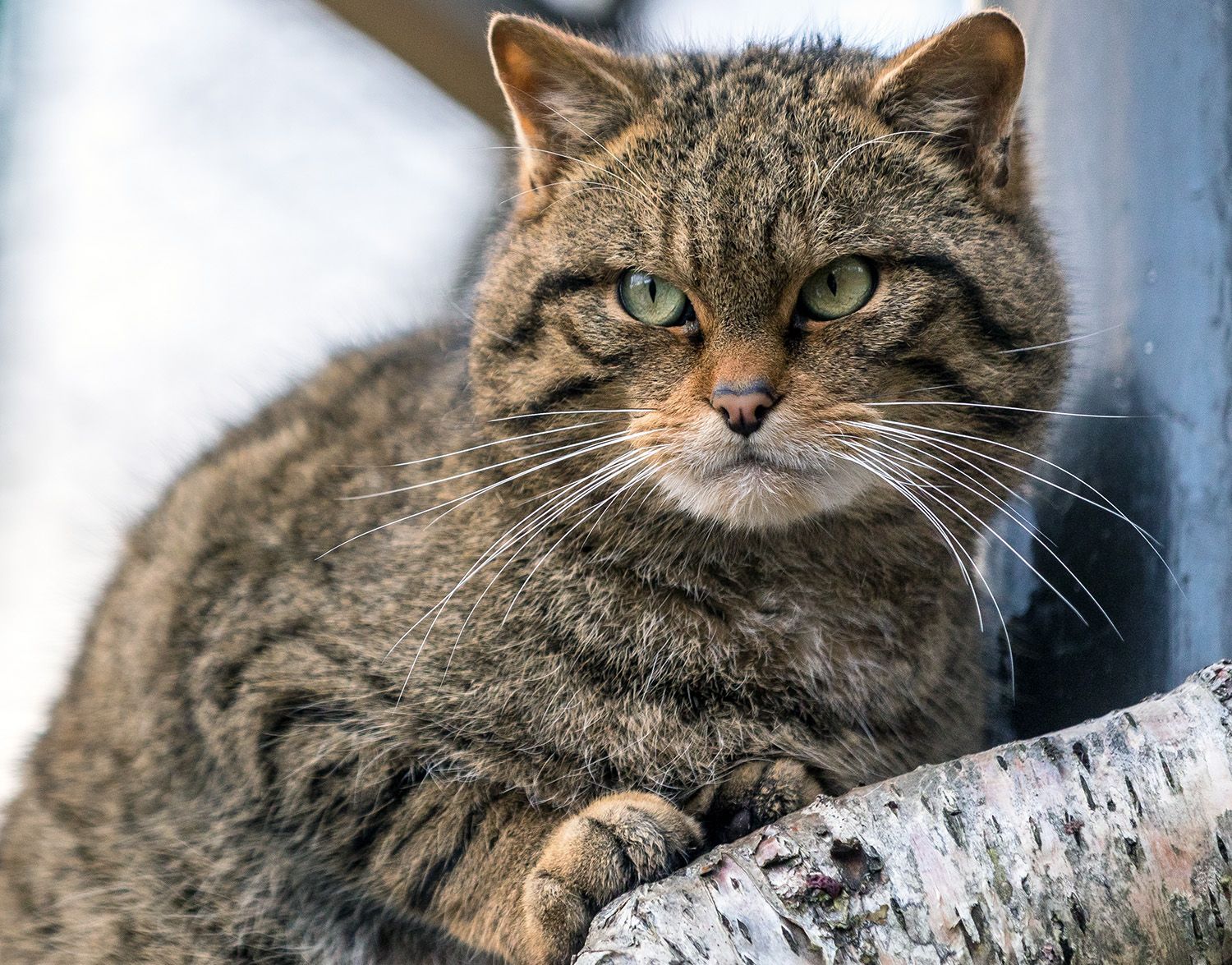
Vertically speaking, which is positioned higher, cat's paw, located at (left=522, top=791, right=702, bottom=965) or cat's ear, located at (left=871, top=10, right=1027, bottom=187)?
cat's ear, located at (left=871, top=10, right=1027, bottom=187)

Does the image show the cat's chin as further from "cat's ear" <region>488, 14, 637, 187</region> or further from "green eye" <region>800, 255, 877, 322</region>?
"cat's ear" <region>488, 14, 637, 187</region>

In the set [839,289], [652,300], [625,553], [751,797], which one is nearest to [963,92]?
[839,289]

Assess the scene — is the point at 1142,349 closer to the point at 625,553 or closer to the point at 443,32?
the point at 625,553

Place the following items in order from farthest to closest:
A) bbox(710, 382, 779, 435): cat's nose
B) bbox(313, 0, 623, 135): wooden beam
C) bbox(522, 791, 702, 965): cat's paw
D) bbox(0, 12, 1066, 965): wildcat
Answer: bbox(313, 0, 623, 135): wooden beam, bbox(0, 12, 1066, 965): wildcat, bbox(710, 382, 779, 435): cat's nose, bbox(522, 791, 702, 965): cat's paw

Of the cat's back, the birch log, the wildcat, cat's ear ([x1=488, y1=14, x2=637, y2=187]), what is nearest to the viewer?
the birch log

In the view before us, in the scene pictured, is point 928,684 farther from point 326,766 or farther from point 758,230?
point 326,766

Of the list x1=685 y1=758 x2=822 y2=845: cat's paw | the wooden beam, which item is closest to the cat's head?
x1=685 y1=758 x2=822 y2=845: cat's paw

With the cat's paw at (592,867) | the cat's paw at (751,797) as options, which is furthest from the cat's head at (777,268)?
the cat's paw at (592,867)

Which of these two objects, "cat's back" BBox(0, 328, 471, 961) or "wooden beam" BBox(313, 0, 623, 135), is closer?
"cat's back" BBox(0, 328, 471, 961)

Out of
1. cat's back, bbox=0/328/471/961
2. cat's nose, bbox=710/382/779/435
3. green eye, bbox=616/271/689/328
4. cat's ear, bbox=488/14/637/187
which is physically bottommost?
cat's back, bbox=0/328/471/961
